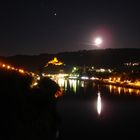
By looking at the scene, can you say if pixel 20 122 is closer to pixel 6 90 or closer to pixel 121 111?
pixel 6 90

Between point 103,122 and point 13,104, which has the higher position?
point 13,104

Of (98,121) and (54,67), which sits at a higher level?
(54,67)

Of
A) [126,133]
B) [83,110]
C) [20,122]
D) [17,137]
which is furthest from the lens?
[83,110]

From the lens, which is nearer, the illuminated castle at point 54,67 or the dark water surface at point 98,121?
the dark water surface at point 98,121

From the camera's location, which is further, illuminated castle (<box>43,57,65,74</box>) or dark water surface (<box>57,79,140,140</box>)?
illuminated castle (<box>43,57,65,74</box>)

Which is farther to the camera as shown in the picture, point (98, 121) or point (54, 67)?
point (54, 67)

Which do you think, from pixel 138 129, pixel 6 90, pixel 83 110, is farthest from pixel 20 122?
pixel 83 110

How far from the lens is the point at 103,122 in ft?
97.8

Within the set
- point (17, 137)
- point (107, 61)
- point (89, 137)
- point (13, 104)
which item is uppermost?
point (107, 61)

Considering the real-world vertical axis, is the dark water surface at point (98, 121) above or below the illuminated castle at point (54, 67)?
below

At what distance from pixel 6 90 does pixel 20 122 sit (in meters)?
2.00

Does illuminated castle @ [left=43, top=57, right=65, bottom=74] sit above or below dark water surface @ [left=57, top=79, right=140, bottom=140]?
above

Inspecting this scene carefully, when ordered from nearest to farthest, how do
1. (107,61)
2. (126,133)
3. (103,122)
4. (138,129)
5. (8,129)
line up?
(8,129) → (126,133) → (138,129) → (103,122) → (107,61)

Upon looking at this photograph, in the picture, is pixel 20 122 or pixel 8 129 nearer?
pixel 8 129
